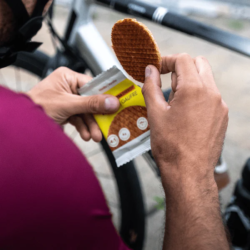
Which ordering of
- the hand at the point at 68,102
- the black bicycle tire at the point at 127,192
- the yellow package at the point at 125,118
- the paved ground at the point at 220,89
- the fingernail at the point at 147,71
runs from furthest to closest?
the paved ground at the point at 220,89 < the black bicycle tire at the point at 127,192 < the hand at the point at 68,102 < the yellow package at the point at 125,118 < the fingernail at the point at 147,71

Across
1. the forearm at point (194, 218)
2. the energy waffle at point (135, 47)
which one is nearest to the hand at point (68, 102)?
the energy waffle at point (135, 47)

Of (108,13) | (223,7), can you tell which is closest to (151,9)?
(108,13)

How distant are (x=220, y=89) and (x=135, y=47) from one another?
2158 mm

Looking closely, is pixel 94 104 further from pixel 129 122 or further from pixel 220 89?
pixel 220 89

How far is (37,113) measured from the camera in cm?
56

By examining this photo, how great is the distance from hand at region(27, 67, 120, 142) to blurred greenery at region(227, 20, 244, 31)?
11.4 feet

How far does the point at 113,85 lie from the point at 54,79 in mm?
274

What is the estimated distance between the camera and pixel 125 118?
856 millimetres

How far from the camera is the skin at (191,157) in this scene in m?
0.61

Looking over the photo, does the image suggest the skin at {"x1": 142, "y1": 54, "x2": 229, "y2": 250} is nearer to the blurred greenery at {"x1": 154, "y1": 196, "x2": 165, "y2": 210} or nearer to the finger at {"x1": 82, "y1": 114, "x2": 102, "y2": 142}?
the finger at {"x1": 82, "y1": 114, "x2": 102, "y2": 142}

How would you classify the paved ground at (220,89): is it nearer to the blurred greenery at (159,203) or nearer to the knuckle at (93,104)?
the blurred greenery at (159,203)

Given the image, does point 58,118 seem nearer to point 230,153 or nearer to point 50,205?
point 50,205

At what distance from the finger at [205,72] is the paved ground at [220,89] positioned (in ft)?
2.18

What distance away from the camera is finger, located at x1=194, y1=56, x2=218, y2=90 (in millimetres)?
662
